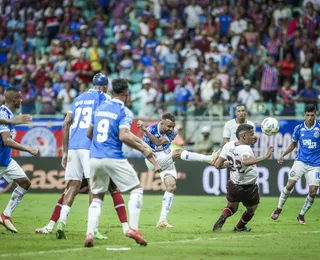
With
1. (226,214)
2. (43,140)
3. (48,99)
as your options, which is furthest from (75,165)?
(48,99)

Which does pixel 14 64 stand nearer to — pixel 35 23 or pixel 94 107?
pixel 35 23

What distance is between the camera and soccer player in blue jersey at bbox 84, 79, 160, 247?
1089 centimetres

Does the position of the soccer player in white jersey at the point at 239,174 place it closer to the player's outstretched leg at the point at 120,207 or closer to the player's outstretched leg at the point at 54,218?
the player's outstretched leg at the point at 120,207

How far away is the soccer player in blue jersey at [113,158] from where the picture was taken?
1089 centimetres

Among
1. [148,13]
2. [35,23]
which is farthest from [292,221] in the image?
[35,23]

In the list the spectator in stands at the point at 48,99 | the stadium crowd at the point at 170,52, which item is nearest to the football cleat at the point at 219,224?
the stadium crowd at the point at 170,52

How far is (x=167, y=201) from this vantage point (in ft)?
49.4

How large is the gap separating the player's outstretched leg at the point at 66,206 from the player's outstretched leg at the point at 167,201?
2566mm

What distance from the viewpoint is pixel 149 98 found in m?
27.0

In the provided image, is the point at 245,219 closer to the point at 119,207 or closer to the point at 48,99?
the point at 119,207

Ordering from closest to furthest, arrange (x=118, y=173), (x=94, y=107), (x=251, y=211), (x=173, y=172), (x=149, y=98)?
1. (x=118, y=173)
2. (x=94, y=107)
3. (x=251, y=211)
4. (x=173, y=172)
5. (x=149, y=98)

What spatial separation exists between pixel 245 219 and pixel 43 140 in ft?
43.5

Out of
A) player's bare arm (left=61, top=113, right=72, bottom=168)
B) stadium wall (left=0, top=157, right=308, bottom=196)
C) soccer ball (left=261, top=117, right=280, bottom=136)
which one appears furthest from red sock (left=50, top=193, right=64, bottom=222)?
stadium wall (left=0, top=157, right=308, bottom=196)

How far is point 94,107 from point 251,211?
3569 mm
